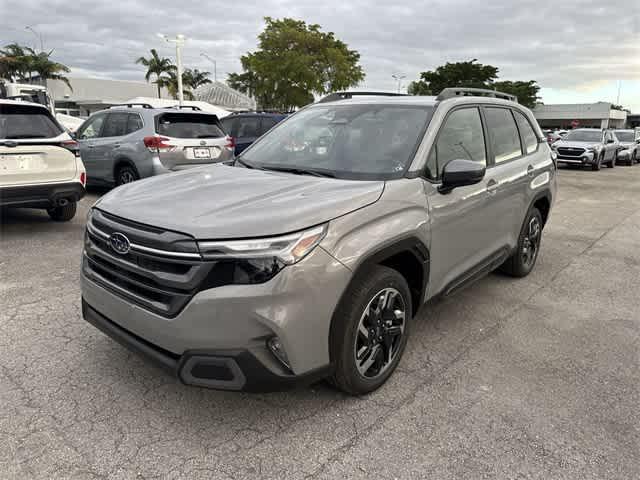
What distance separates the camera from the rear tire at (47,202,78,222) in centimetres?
704

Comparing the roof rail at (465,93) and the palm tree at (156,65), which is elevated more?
the palm tree at (156,65)

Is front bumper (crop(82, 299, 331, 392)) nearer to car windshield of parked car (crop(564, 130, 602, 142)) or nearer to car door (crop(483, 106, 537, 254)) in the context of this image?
car door (crop(483, 106, 537, 254))

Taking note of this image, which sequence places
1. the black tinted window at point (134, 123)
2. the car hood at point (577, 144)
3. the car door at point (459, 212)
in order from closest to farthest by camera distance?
the car door at point (459, 212), the black tinted window at point (134, 123), the car hood at point (577, 144)

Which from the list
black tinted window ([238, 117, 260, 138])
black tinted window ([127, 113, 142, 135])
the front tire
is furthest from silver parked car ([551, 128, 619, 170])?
the front tire

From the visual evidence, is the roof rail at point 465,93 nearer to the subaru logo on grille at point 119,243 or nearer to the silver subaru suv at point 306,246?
the silver subaru suv at point 306,246

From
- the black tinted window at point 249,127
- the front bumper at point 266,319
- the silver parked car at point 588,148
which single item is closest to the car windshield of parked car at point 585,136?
the silver parked car at point 588,148

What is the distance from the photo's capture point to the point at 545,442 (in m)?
2.53

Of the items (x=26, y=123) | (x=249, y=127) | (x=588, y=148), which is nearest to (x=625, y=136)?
(x=588, y=148)

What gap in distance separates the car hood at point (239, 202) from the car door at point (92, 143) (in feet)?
21.8

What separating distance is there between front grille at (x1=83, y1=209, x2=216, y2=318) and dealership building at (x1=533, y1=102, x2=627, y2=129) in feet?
295

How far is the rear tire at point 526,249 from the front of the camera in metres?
4.76

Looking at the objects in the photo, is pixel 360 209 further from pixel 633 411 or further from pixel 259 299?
pixel 633 411

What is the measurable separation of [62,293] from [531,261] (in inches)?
183

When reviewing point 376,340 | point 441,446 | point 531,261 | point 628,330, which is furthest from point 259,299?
point 531,261
